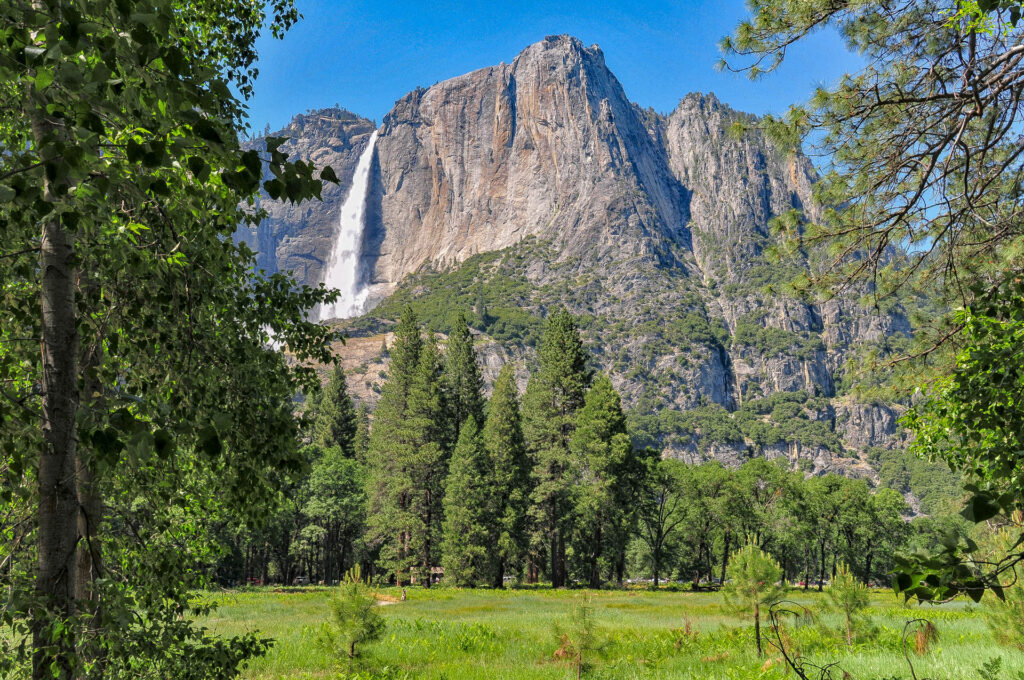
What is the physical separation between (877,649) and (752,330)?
655 ft

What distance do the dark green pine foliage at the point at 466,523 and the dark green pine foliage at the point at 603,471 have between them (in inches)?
242

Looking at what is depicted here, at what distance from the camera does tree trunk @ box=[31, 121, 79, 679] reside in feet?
8.31

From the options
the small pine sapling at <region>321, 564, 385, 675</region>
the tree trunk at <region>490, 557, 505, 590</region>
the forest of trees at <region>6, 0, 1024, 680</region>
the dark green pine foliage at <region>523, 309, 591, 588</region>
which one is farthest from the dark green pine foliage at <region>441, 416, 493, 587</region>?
the forest of trees at <region>6, 0, 1024, 680</region>

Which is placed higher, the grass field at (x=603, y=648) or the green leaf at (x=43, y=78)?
the green leaf at (x=43, y=78)

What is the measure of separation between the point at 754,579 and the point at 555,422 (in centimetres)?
2608

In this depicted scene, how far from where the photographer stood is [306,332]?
520cm

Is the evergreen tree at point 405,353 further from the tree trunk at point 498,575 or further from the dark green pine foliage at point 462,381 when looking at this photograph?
the tree trunk at point 498,575

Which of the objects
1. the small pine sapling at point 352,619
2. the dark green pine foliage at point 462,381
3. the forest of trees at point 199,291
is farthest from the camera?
the dark green pine foliage at point 462,381

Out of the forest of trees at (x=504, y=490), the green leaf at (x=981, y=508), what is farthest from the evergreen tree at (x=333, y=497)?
the green leaf at (x=981, y=508)

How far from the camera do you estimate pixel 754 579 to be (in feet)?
42.4

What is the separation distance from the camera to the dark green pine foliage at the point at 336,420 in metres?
51.0

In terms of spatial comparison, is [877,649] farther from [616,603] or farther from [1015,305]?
[616,603]

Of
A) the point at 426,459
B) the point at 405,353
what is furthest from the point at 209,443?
the point at 405,353

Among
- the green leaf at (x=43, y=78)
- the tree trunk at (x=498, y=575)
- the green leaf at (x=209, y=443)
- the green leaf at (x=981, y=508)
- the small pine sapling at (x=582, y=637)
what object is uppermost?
the green leaf at (x=43, y=78)
